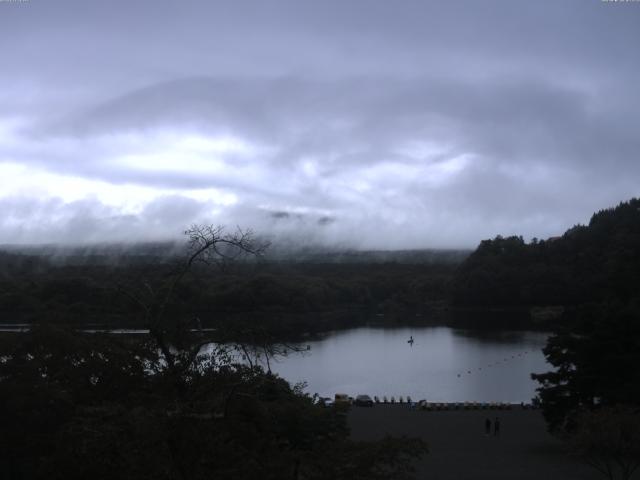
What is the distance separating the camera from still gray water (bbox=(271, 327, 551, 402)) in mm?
28219

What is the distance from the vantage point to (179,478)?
5.14 meters

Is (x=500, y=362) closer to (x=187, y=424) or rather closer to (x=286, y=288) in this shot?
(x=286, y=288)

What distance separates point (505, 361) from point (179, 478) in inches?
1265

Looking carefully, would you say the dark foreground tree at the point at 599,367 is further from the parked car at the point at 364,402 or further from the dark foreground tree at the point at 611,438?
the parked car at the point at 364,402

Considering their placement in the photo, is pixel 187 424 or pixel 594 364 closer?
pixel 187 424

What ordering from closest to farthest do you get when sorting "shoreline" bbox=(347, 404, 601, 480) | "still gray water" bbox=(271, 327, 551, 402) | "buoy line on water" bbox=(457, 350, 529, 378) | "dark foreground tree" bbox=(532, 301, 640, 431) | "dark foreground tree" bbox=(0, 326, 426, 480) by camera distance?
"dark foreground tree" bbox=(0, 326, 426, 480)
"shoreline" bbox=(347, 404, 601, 480)
"dark foreground tree" bbox=(532, 301, 640, 431)
"still gray water" bbox=(271, 327, 551, 402)
"buoy line on water" bbox=(457, 350, 529, 378)

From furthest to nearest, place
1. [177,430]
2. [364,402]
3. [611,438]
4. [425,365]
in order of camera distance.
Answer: [425,365] → [364,402] → [611,438] → [177,430]

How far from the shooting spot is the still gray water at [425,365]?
28219 millimetres

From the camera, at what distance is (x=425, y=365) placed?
1378 inches

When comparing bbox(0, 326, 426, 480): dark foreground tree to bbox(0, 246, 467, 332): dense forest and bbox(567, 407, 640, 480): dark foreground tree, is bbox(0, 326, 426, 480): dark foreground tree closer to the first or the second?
bbox(567, 407, 640, 480): dark foreground tree

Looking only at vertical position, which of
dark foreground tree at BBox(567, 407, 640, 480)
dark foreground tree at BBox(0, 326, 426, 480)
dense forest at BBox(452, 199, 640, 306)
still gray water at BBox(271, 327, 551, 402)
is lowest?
still gray water at BBox(271, 327, 551, 402)

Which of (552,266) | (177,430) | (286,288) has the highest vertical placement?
(552,266)

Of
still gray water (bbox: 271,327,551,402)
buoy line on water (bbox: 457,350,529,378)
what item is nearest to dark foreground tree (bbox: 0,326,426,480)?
still gray water (bbox: 271,327,551,402)

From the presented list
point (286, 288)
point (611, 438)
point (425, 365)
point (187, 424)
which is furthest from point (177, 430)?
point (286, 288)
